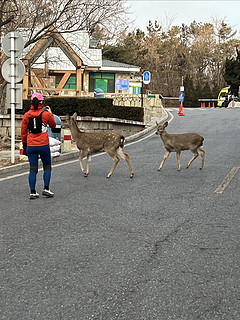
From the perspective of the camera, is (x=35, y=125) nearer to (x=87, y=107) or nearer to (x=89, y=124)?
(x=89, y=124)

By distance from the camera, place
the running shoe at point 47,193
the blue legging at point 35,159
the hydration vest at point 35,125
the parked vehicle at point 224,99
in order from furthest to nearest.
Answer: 1. the parked vehicle at point 224,99
2. the running shoe at point 47,193
3. the blue legging at point 35,159
4. the hydration vest at point 35,125

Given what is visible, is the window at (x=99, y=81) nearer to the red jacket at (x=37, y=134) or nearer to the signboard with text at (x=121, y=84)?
the signboard with text at (x=121, y=84)

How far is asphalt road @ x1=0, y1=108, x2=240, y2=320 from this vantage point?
376 centimetres

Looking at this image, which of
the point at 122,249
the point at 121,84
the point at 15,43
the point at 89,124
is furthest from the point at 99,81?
the point at 122,249

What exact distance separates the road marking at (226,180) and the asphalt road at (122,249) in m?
0.02

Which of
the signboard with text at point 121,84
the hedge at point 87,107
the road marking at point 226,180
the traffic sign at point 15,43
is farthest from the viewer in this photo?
the signboard with text at point 121,84

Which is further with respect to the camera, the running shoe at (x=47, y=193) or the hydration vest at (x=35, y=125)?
the running shoe at (x=47, y=193)

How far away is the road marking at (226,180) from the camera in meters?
8.70

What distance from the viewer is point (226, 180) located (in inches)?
379

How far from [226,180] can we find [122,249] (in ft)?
16.5

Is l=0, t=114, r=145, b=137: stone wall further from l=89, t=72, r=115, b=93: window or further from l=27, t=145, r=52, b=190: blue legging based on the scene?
l=89, t=72, r=115, b=93: window

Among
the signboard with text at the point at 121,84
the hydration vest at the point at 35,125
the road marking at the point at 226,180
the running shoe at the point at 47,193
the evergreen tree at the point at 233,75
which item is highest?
the evergreen tree at the point at 233,75

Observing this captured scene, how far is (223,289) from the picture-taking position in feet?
13.3

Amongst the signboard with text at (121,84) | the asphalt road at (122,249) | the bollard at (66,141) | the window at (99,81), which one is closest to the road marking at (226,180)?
the asphalt road at (122,249)
